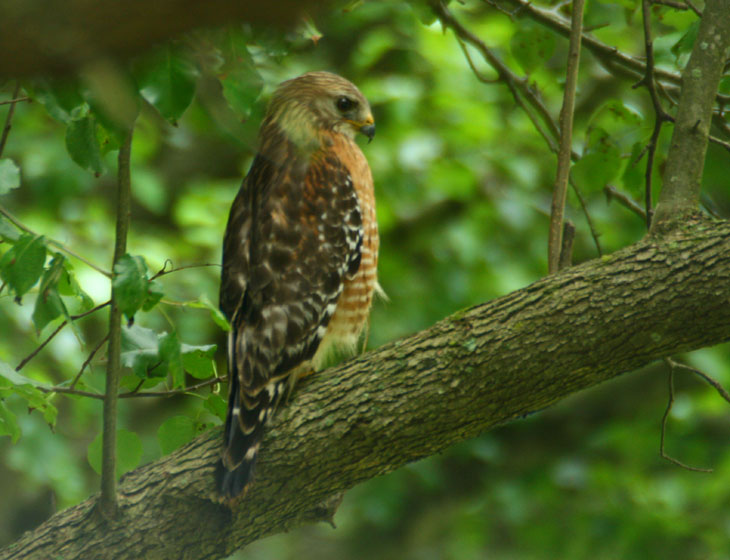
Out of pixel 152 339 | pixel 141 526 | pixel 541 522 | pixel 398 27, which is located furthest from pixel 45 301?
pixel 541 522

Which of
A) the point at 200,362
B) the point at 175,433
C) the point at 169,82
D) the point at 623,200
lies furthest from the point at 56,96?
the point at 623,200

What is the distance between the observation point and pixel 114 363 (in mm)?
2660

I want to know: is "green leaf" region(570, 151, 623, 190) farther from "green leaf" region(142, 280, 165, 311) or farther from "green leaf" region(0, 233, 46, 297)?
"green leaf" region(0, 233, 46, 297)

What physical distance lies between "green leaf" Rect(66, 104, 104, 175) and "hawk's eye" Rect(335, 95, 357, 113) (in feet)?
6.44

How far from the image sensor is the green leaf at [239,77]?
196cm

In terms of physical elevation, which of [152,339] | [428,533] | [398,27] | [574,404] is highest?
[398,27]

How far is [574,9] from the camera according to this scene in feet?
10.5

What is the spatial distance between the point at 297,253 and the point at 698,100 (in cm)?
172

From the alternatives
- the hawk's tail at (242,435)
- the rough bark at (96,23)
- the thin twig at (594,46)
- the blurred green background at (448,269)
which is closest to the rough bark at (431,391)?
the hawk's tail at (242,435)

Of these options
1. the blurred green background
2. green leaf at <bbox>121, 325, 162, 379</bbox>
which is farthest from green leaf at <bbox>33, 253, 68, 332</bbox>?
the blurred green background

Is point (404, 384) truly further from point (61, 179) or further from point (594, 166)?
point (61, 179)

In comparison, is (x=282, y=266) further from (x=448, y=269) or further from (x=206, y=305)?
(x=448, y=269)

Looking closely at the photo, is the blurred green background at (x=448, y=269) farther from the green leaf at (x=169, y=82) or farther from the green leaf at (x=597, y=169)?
the green leaf at (x=169, y=82)

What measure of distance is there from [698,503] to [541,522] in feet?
4.72
